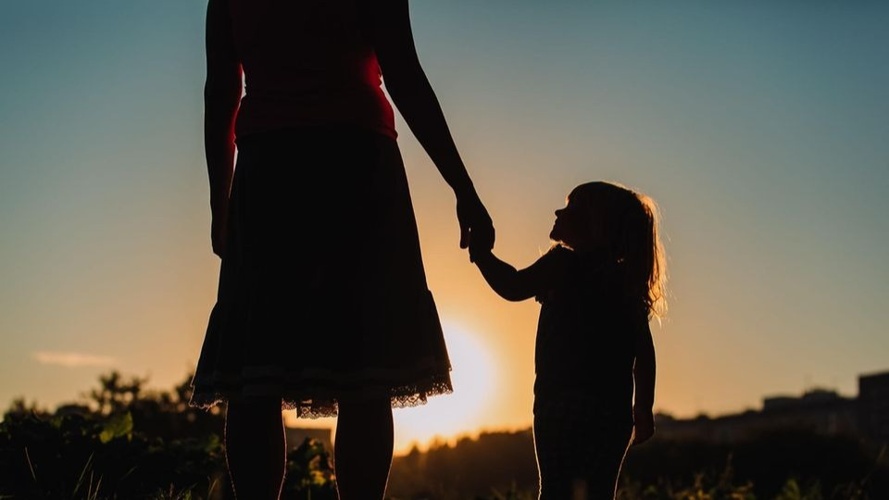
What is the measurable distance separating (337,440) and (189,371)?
17331mm

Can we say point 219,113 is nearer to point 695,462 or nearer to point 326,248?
point 326,248

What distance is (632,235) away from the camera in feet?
13.8

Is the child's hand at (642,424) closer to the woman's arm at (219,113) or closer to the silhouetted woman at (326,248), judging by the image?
the silhouetted woman at (326,248)

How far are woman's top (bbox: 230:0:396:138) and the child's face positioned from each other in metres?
1.12

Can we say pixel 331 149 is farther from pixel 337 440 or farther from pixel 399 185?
pixel 337 440

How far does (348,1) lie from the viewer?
10.9ft

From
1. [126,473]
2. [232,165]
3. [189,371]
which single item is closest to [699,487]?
[126,473]

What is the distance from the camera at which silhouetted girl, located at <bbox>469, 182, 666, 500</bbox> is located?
3.95 m

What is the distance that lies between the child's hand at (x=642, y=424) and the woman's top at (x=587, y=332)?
0.12m

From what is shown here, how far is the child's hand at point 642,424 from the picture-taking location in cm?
417

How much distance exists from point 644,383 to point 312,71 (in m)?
1.65

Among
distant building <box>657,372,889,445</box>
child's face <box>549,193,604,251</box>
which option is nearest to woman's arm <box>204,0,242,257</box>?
child's face <box>549,193,604,251</box>

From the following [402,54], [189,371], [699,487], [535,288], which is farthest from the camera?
[189,371]

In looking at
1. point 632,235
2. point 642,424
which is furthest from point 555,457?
point 632,235
